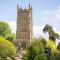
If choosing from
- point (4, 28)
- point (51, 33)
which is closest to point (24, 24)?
point (4, 28)

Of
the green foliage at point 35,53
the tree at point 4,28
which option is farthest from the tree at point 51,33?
the tree at point 4,28

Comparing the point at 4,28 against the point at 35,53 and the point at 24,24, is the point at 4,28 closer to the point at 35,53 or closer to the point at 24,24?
the point at 24,24

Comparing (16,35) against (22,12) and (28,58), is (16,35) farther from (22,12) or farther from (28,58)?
(28,58)

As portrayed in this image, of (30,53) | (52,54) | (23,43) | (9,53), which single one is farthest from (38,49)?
(23,43)

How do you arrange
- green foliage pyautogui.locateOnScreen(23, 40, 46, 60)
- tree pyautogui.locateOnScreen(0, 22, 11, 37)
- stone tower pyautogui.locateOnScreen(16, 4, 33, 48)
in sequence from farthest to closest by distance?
1. stone tower pyautogui.locateOnScreen(16, 4, 33, 48)
2. tree pyautogui.locateOnScreen(0, 22, 11, 37)
3. green foliage pyautogui.locateOnScreen(23, 40, 46, 60)

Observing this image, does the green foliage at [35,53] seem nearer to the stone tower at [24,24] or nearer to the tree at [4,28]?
the tree at [4,28]

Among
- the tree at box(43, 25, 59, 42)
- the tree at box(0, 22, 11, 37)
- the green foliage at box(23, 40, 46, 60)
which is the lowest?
the green foliage at box(23, 40, 46, 60)

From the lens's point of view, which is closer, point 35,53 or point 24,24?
point 35,53

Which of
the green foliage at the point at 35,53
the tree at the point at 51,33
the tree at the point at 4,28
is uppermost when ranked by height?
the tree at the point at 4,28

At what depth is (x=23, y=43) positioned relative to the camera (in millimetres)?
94625

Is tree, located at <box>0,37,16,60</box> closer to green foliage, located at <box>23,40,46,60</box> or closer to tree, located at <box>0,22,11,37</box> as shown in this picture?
green foliage, located at <box>23,40,46,60</box>

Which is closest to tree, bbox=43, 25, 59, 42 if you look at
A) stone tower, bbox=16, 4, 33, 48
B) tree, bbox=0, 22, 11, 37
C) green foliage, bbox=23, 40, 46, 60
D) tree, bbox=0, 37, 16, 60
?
tree, bbox=0, 37, 16, 60

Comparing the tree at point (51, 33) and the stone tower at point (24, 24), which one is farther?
the stone tower at point (24, 24)

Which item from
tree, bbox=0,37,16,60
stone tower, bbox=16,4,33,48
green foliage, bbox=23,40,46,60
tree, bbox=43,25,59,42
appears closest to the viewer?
green foliage, bbox=23,40,46,60
